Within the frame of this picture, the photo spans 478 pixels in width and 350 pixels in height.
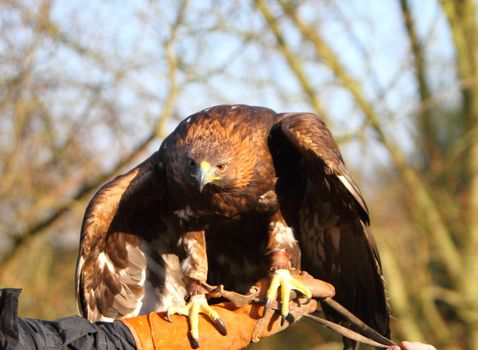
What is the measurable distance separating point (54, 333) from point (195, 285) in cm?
165

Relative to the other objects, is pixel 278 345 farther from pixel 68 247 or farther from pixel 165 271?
pixel 165 271

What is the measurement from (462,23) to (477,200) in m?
2.53

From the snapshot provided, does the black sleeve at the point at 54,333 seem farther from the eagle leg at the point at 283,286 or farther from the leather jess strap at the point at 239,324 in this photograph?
the eagle leg at the point at 283,286

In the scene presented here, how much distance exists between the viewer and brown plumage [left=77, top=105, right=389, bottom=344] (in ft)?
15.7

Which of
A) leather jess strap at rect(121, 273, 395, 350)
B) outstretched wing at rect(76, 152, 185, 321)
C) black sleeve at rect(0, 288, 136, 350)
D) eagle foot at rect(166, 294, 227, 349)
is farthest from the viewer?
outstretched wing at rect(76, 152, 185, 321)

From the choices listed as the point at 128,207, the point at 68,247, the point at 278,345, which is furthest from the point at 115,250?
the point at 278,345

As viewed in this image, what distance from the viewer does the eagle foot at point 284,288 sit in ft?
14.6

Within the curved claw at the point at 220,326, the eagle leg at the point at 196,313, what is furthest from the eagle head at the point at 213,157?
the curved claw at the point at 220,326

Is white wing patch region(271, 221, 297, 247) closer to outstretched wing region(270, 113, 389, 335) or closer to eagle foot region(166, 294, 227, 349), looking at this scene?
outstretched wing region(270, 113, 389, 335)

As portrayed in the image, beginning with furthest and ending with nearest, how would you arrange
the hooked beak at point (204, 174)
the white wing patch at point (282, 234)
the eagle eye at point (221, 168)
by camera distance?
the white wing patch at point (282, 234) < the eagle eye at point (221, 168) < the hooked beak at point (204, 174)

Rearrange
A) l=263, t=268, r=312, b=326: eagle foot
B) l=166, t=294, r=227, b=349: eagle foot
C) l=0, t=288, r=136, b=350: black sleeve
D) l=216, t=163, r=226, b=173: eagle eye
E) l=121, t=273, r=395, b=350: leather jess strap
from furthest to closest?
l=216, t=163, r=226, b=173: eagle eye → l=263, t=268, r=312, b=326: eagle foot → l=166, t=294, r=227, b=349: eagle foot → l=121, t=273, r=395, b=350: leather jess strap → l=0, t=288, r=136, b=350: black sleeve

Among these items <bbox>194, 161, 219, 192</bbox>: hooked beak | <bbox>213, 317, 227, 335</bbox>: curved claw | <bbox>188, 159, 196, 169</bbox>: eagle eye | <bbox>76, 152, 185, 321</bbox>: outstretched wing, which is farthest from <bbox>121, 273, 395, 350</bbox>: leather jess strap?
<bbox>76, 152, 185, 321</bbox>: outstretched wing

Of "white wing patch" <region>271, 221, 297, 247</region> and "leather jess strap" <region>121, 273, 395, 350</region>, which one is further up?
"white wing patch" <region>271, 221, 297, 247</region>

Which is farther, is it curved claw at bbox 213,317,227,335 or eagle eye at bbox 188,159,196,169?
eagle eye at bbox 188,159,196,169
